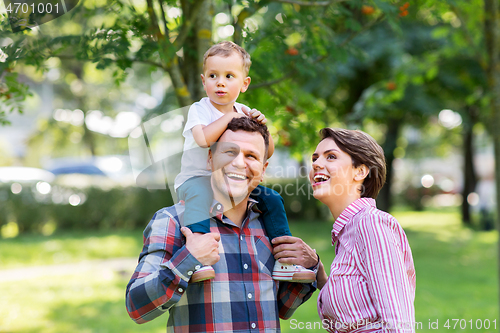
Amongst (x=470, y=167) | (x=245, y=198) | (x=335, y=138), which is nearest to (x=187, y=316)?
(x=245, y=198)

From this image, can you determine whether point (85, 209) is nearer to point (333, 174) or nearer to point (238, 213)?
point (238, 213)

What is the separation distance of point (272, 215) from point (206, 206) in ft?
1.19

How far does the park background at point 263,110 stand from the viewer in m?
3.06

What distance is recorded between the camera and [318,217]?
1631 cm

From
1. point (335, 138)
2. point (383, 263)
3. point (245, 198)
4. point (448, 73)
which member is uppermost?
point (448, 73)

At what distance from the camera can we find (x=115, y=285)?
7.99 meters

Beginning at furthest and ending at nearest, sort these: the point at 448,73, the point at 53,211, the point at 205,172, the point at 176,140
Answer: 1. the point at 53,211
2. the point at 448,73
3. the point at 176,140
4. the point at 205,172

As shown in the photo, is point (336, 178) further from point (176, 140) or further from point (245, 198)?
point (176, 140)

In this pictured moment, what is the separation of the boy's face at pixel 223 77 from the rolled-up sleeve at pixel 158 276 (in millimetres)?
654

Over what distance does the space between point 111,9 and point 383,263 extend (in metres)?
2.45

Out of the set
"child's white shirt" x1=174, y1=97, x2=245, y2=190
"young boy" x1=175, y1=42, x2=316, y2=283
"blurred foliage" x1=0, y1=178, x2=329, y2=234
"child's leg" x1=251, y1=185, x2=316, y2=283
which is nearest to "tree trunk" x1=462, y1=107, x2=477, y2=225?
"blurred foliage" x1=0, y1=178, x2=329, y2=234

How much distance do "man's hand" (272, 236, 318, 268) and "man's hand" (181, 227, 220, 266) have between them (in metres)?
0.34

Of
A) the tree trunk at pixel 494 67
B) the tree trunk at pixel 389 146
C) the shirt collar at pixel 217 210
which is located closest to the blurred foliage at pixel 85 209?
the tree trunk at pixel 389 146

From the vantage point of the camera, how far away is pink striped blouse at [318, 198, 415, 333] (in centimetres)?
179
